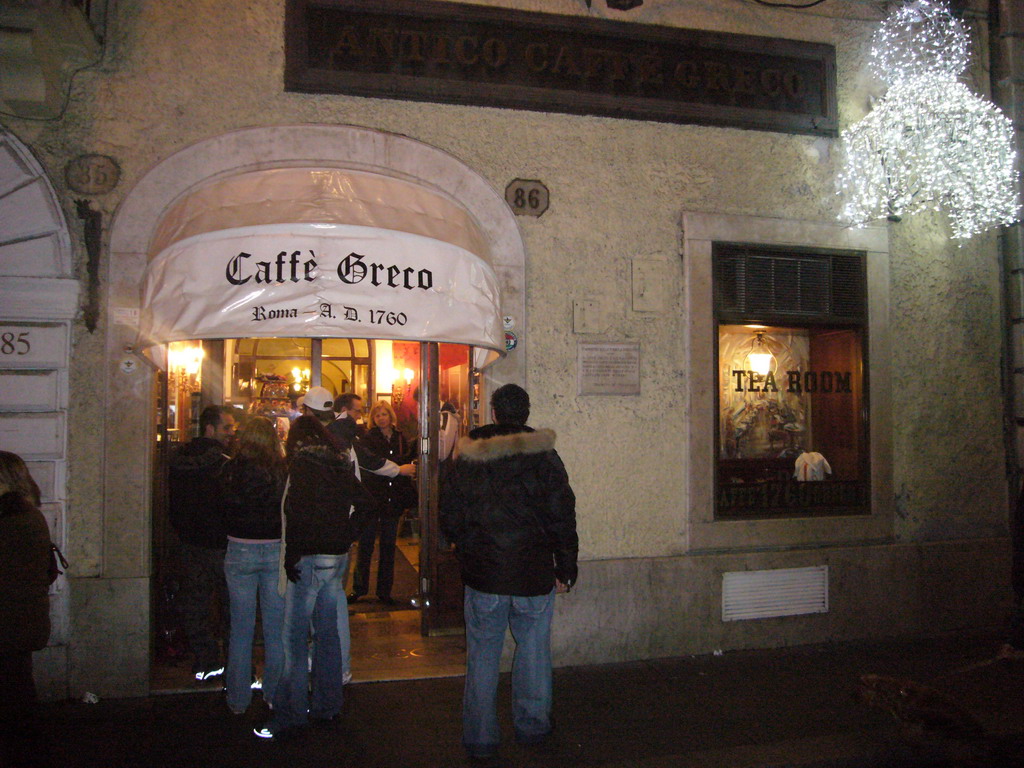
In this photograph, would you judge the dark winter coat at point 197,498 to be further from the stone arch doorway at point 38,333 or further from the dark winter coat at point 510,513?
the dark winter coat at point 510,513

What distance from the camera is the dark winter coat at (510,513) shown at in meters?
4.08

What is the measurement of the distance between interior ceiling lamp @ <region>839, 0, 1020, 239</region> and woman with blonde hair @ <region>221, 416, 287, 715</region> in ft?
17.1

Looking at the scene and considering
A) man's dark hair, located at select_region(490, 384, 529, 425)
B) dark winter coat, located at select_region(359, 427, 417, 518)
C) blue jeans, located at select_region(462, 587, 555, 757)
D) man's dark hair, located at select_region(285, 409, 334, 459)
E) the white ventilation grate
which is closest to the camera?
blue jeans, located at select_region(462, 587, 555, 757)

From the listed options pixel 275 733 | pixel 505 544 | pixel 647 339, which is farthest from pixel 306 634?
pixel 647 339

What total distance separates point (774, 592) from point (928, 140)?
13.1 feet

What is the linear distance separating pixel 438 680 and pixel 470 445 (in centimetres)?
220

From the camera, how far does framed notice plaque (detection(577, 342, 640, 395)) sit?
5906 mm

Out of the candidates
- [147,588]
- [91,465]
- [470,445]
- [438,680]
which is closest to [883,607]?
[438,680]

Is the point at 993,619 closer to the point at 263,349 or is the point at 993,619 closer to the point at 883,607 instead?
the point at 883,607

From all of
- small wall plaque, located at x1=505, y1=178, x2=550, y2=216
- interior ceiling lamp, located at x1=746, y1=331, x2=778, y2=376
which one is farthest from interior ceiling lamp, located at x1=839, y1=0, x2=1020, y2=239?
small wall plaque, located at x1=505, y1=178, x2=550, y2=216

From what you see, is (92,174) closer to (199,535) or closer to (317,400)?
(317,400)

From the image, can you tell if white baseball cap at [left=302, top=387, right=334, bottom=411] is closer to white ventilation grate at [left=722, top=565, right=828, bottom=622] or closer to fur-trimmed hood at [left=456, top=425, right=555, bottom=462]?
fur-trimmed hood at [left=456, top=425, right=555, bottom=462]

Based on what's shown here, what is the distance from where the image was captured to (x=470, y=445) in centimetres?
416

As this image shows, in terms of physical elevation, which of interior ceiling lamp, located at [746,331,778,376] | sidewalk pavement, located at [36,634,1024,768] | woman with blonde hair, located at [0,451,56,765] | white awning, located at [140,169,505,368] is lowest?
sidewalk pavement, located at [36,634,1024,768]
